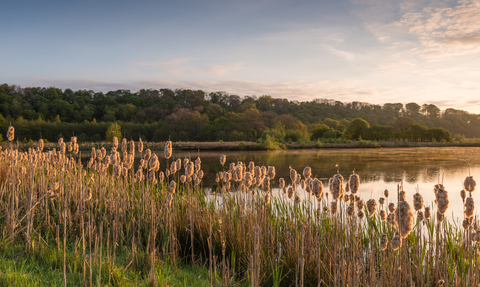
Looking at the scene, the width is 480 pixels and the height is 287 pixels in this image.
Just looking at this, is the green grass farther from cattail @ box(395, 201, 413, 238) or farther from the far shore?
the far shore

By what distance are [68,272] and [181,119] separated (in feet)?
139

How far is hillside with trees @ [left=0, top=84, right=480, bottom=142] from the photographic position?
127ft

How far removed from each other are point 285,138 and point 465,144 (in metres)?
22.3

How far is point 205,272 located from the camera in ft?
10.4

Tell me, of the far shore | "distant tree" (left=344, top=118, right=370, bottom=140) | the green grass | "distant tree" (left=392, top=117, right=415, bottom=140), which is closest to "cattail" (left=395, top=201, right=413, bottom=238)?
the green grass

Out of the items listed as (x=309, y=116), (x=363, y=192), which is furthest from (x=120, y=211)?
(x=309, y=116)

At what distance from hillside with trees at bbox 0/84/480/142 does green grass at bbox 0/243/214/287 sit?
103ft

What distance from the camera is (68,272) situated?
2803mm

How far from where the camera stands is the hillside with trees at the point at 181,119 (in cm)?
3862

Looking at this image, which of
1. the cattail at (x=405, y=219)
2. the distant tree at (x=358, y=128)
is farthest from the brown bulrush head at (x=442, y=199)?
the distant tree at (x=358, y=128)

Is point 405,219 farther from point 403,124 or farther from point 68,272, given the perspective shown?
point 403,124

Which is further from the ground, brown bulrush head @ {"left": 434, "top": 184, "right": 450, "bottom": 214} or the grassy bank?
brown bulrush head @ {"left": 434, "top": 184, "right": 450, "bottom": 214}

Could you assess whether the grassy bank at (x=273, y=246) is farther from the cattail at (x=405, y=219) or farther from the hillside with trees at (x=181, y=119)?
the hillside with trees at (x=181, y=119)

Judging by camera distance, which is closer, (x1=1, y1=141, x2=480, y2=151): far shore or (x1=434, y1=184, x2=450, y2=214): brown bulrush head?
(x1=434, y1=184, x2=450, y2=214): brown bulrush head
